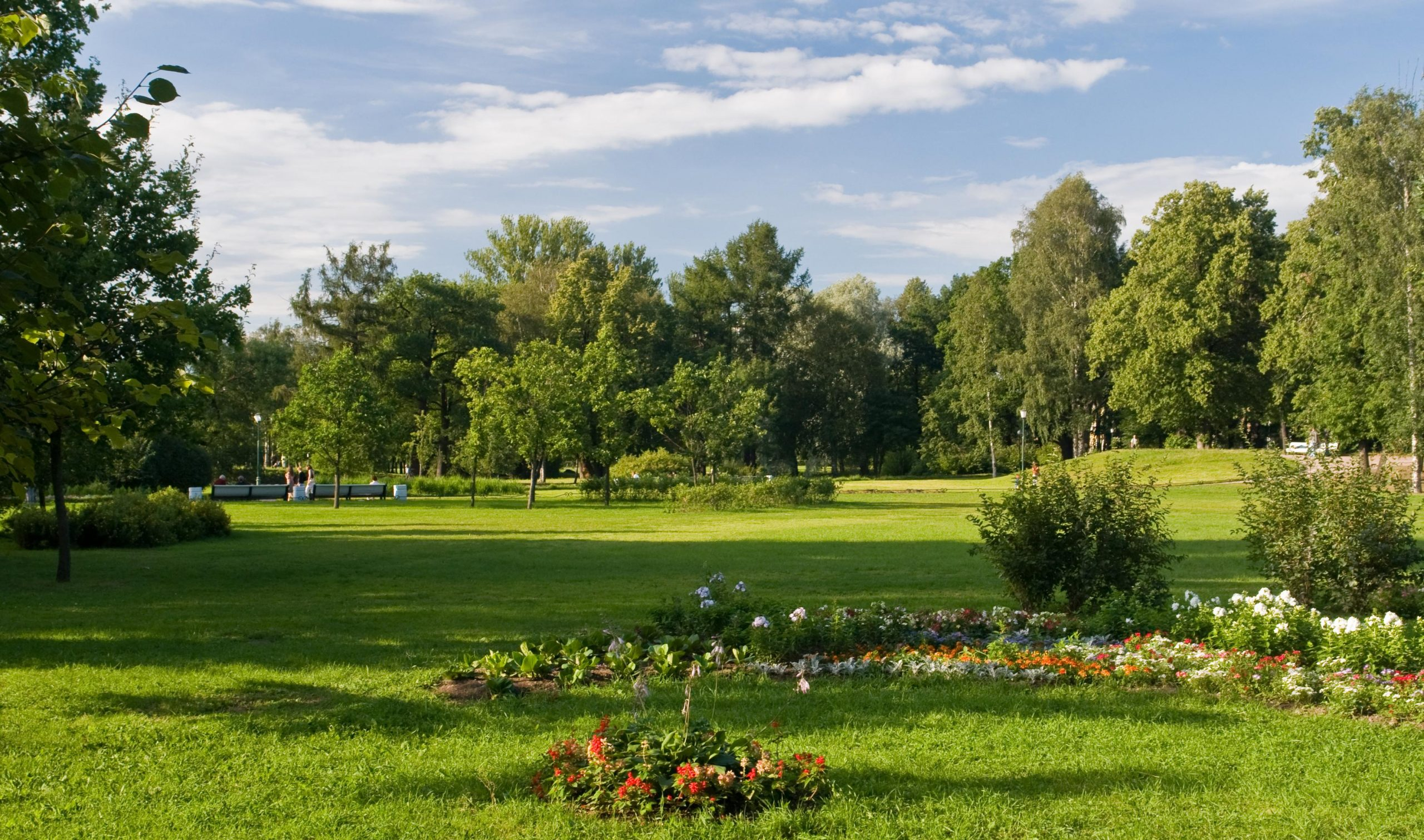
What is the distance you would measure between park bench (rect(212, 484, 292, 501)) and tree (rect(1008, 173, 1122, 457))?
1549 inches

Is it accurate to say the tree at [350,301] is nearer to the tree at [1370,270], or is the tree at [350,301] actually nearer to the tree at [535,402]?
the tree at [535,402]

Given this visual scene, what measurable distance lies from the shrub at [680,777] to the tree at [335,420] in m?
32.8

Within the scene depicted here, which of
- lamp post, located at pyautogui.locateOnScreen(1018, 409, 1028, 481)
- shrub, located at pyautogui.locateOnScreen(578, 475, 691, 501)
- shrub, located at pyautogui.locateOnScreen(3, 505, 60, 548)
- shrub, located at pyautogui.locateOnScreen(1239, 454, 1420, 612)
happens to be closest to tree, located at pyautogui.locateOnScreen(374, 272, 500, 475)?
shrub, located at pyautogui.locateOnScreen(578, 475, 691, 501)

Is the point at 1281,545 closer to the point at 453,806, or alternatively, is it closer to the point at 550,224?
the point at 453,806

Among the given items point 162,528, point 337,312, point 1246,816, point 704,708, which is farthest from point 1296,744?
point 337,312

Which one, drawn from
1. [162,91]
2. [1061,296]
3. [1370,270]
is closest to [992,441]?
[1061,296]

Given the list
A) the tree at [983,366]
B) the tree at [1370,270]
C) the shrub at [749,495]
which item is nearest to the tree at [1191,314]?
the tree at [983,366]

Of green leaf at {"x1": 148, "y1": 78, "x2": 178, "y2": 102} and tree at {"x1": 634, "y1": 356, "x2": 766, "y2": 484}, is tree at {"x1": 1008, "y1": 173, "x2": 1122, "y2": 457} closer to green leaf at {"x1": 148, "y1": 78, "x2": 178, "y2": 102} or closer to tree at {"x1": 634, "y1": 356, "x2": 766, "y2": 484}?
tree at {"x1": 634, "y1": 356, "x2": 766, "y2": 484}

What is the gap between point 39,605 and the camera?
12.7 meters

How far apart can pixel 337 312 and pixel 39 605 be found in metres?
49.1

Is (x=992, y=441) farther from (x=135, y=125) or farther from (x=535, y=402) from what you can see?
(x=135, y=125)

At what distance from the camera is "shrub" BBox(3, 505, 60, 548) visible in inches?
806

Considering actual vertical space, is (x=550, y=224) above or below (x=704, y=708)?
above

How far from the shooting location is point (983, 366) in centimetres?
6569
